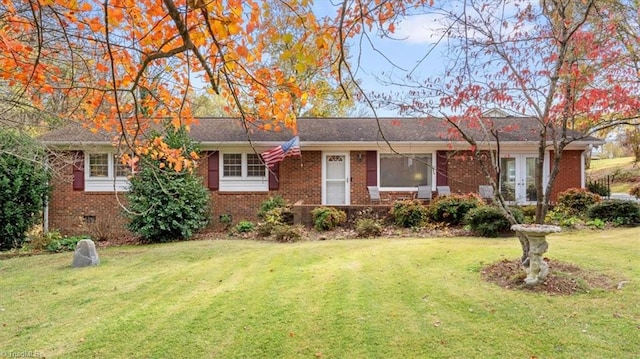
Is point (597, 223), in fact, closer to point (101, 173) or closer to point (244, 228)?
point (244, 228)

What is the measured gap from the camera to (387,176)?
13.3 meters

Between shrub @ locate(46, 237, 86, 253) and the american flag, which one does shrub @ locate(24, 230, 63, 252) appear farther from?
the american flag

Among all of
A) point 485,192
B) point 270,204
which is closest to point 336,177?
point 270,204

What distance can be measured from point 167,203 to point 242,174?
9.76ft

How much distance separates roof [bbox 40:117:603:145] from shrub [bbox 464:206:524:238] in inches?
135

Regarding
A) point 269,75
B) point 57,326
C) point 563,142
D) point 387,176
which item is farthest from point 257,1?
point 387,176

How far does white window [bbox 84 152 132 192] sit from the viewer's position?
1287 centimetres

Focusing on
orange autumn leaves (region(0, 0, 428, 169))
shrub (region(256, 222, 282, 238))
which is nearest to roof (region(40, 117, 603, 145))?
shrub (region(256, 222, 282, 238))

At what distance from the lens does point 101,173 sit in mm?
13008

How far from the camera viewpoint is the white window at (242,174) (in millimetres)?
13062

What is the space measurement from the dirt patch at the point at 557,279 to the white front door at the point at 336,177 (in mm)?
7544

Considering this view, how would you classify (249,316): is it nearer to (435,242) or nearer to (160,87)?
(160,87)

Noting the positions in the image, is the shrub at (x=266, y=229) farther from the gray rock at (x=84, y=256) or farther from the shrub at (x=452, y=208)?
the shrub at (x=452, y=208)

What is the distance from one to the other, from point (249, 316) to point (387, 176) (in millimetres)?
9558
